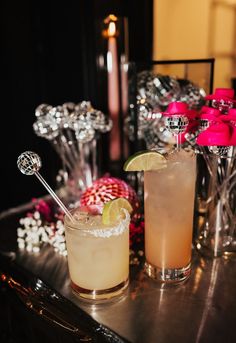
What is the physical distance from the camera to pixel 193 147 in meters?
0.90

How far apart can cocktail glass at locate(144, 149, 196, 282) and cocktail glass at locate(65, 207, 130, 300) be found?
7 centimetres

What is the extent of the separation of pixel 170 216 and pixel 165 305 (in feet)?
0.60

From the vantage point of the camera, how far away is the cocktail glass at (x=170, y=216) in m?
0.76

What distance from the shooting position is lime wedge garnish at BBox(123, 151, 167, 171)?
748mm

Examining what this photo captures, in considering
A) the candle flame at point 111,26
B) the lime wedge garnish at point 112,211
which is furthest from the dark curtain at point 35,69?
the lime wedge garnish at point 112,211

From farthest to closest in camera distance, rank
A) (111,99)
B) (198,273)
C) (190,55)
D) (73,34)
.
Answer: (190,55)
(73,34)
(111,99)
(198,273)

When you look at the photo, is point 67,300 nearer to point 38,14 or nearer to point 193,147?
point 193,147

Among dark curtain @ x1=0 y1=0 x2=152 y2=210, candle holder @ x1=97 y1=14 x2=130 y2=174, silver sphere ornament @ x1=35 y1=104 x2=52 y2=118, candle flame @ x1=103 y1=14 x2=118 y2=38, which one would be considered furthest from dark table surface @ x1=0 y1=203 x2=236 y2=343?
dark curtain @ x1=0 y1=0 x2=152 y2=210

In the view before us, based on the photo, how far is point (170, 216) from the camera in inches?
30.8

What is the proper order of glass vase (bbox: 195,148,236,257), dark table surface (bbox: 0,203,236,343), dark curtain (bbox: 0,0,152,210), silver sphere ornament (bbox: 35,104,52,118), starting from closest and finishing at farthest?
dark table surface (bbox: 0,203,236,343) → glass vase (bbox: 195,148,236,257) → silver sphere ornament (bbox: 35,104,52,118) → dark curtain (bbox: 0,0,152,210)

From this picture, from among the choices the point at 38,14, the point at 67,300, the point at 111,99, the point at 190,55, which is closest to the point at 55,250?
the point at 67,300

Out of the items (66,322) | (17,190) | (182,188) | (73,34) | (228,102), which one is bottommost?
(17,190)

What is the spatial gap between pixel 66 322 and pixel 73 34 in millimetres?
1721

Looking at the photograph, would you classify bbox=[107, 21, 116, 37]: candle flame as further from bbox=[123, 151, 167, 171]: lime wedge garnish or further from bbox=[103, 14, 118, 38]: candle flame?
bbox=[123, 151, 167, 171]: lime wedge garnish
